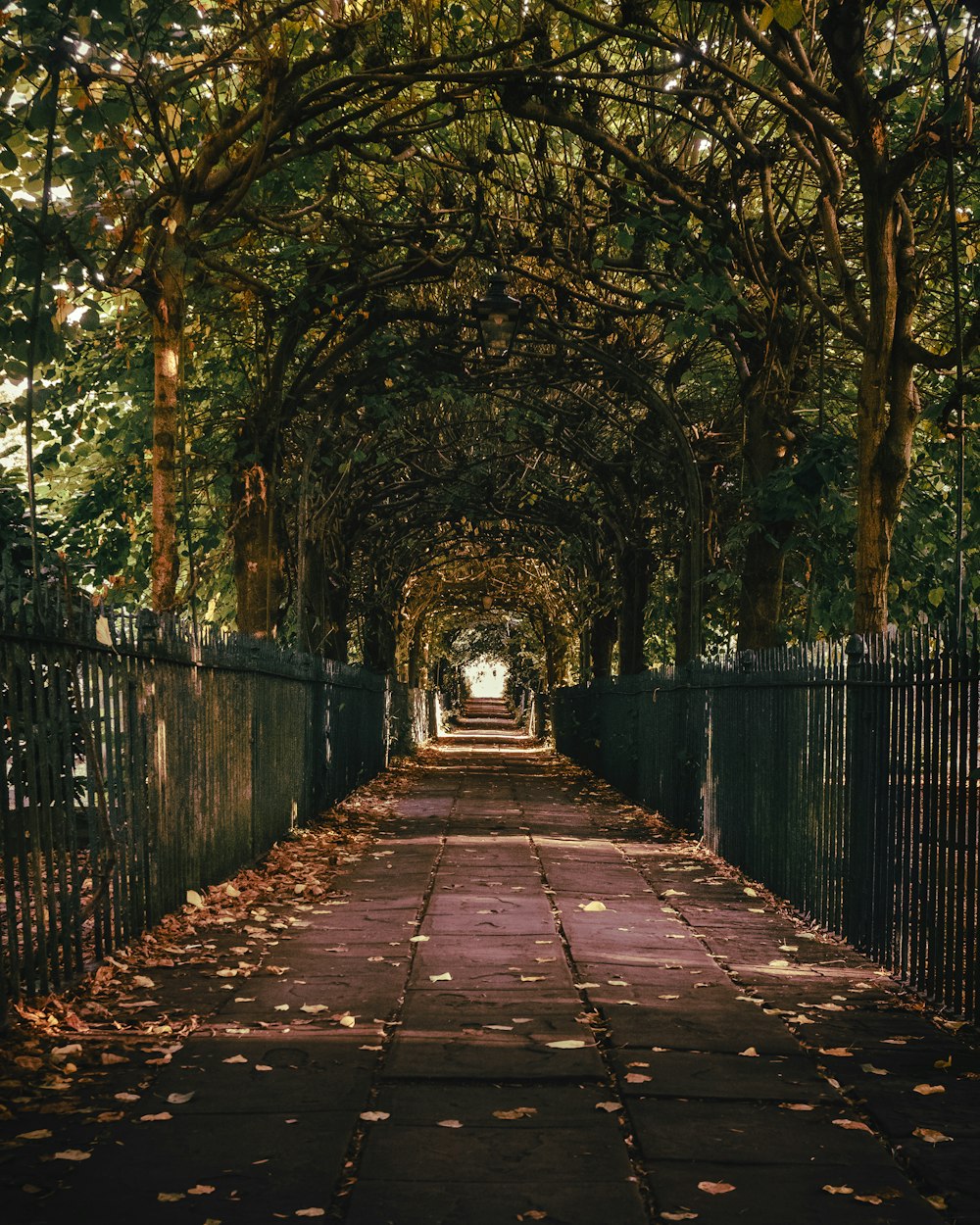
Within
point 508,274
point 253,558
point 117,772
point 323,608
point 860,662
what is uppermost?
point 508,274

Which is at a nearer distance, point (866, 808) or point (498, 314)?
point (866, 808)

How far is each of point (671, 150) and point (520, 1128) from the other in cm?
1205

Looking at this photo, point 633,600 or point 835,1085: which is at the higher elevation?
point 633,600

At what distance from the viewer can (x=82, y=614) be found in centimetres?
657

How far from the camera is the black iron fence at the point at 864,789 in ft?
19.9

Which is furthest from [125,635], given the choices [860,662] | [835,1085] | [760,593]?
[760,593]

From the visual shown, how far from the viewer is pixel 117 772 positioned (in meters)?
7.03

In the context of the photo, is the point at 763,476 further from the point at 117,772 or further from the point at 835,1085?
the point at 835,1085

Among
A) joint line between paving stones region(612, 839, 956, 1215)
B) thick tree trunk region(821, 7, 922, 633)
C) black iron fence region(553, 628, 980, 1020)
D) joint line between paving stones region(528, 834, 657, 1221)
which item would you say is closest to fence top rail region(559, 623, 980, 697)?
black iron fence region(553, 628, 980, 1020)

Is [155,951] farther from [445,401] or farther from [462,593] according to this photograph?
[462,593]

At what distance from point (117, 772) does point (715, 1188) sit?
158 inches

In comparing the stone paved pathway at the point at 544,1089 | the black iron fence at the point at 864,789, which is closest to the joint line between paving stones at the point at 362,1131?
the stone paved pathway at the point at 544,1089

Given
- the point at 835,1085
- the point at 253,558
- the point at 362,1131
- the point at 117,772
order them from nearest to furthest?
1. the point at 362,1131
2. the point at 835,1085
3. the point at 117,772
4. the point at 253,558

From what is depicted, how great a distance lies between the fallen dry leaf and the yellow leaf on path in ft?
2.63
